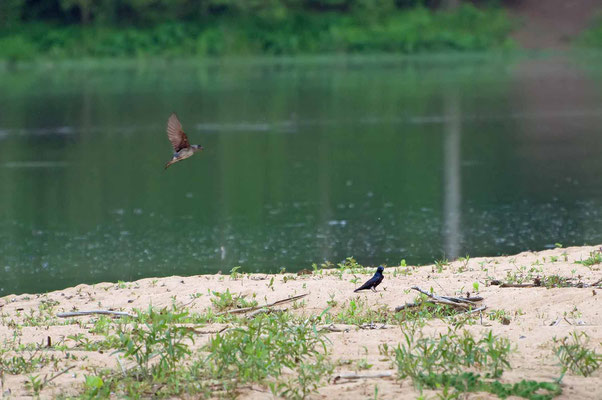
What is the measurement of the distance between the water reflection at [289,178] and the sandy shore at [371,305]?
1695 mm

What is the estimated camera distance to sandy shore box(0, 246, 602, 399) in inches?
188

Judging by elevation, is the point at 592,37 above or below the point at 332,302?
above

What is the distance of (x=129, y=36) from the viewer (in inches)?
1564

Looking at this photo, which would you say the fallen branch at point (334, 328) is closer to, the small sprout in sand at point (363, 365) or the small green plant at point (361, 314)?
the small green plant at point (361, 314)

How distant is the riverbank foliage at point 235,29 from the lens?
39188mm

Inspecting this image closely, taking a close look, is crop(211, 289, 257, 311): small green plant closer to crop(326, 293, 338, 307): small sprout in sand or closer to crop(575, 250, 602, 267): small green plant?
crop(326, 293, 338, 307): small sprout in sand

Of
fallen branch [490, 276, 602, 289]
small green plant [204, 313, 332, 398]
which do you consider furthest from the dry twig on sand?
small green plant [204, 313, 332, 398]

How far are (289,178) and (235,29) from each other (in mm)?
27015

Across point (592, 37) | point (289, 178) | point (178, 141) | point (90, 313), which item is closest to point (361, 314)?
point (178, 141)

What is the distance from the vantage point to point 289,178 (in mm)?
14398

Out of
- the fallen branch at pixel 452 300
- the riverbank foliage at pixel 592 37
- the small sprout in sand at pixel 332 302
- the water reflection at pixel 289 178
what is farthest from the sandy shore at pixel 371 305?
the riverbank foliage at pixel 592 37

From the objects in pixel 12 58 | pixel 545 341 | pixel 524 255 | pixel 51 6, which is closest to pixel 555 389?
pixel 545 341

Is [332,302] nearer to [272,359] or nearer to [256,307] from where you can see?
[256,307]

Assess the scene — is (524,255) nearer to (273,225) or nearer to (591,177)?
(273,225)
